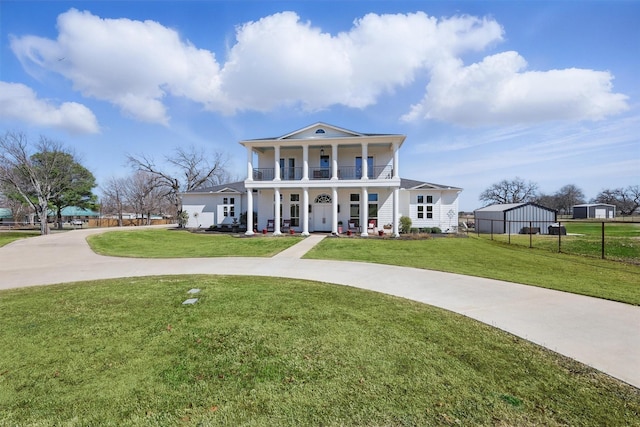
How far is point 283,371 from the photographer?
10.9 feet

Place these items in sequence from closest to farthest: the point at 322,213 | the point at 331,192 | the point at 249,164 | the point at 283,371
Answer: the point at 283,371 < the point at 249,164 < the point at 331,192 < the point at 322,213

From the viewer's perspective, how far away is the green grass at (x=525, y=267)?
723 cm

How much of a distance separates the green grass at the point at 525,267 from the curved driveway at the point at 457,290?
83 cm

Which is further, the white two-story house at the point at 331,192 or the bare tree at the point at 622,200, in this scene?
the bare tree at the point at 622,200

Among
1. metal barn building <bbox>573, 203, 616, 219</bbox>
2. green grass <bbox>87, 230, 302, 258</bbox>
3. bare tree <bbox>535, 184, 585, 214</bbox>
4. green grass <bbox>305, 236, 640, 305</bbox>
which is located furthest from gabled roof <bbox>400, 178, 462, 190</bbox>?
bare tree <bbox>535, 184, 585, 214</bbox>

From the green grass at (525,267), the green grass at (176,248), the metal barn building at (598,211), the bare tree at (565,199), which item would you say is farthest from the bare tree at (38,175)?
the bare tree at (565,199)

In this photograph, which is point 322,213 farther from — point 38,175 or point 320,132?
point 38,175

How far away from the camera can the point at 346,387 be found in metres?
3.02

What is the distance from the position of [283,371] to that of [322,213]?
2096cm

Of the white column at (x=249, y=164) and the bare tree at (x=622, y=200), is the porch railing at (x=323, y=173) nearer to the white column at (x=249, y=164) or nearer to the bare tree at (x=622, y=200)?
the white column at (x=249, y=164)

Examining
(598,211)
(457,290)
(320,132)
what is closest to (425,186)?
(320,132)

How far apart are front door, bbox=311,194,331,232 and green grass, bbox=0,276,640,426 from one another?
18559 mm

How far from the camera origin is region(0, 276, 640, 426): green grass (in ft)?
8.68

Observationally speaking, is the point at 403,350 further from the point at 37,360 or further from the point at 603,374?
the point at 37,360
